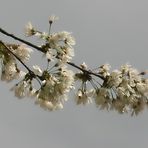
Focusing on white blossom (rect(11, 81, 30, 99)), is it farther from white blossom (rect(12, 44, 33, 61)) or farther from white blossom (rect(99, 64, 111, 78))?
white blossom (rect(99, 64, 111, 78))

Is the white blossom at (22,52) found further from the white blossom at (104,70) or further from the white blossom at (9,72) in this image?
the white blossom at (104,70)

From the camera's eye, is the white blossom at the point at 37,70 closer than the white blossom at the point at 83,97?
Yes

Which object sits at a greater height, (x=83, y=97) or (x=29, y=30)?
(x=29, y=30)

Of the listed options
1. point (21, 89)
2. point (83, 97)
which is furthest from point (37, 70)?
point (83, 97)

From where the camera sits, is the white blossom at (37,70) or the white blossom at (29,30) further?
the white blossom at (29,30)

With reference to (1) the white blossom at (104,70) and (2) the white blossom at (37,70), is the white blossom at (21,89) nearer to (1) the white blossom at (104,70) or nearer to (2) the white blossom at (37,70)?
(2) the white blossom at (37,70)

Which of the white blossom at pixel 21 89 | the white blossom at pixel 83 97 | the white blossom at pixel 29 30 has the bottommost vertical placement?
A: the white blossom at pixel 21 89

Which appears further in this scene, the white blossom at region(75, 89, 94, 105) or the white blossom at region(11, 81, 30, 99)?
the white blossom at region(75, 89, 94, 105)

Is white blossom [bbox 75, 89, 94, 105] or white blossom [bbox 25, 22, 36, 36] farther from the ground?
white blossom [bbox 25, 22, 36, 36]

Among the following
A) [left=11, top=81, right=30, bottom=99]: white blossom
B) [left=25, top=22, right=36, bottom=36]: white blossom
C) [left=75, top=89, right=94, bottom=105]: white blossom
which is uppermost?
[left=25, top=22, right=36, bottom=36]: white blossom

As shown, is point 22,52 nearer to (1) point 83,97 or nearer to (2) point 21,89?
(2) point 21,89

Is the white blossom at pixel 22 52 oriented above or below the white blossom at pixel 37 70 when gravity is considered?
above

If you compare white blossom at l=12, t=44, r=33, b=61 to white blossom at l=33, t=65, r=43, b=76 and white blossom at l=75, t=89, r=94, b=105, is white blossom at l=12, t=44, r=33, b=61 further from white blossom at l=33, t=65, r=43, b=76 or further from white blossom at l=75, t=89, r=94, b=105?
white blossom at l=75, t=89, r=94, b=105
